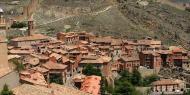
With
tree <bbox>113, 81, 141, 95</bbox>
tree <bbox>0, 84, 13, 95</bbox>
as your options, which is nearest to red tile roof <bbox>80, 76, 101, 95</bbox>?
tree <bbox>113, 81, 141, 95</bbox>

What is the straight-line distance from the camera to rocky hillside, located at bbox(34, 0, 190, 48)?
58.2 meters

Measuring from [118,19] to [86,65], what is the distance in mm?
23567

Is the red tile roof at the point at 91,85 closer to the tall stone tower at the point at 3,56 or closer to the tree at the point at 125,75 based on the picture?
the tall stone tower at the point at 3,56

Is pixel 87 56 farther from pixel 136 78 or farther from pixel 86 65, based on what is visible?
pixel 136 78

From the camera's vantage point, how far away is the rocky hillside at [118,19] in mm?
58156

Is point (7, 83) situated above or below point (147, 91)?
above

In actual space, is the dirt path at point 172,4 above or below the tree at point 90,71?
above

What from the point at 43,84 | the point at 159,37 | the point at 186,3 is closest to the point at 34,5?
the point at 159,37

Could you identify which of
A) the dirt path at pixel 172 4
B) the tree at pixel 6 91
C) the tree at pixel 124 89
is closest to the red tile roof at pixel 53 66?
the tree at pixel 124 89

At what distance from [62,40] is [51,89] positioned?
2164cm

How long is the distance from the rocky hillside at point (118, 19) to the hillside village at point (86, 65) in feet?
11.8

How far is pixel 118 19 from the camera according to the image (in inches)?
2464

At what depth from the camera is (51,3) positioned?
65.4m

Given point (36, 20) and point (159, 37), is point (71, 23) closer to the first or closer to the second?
point (36, 20)
